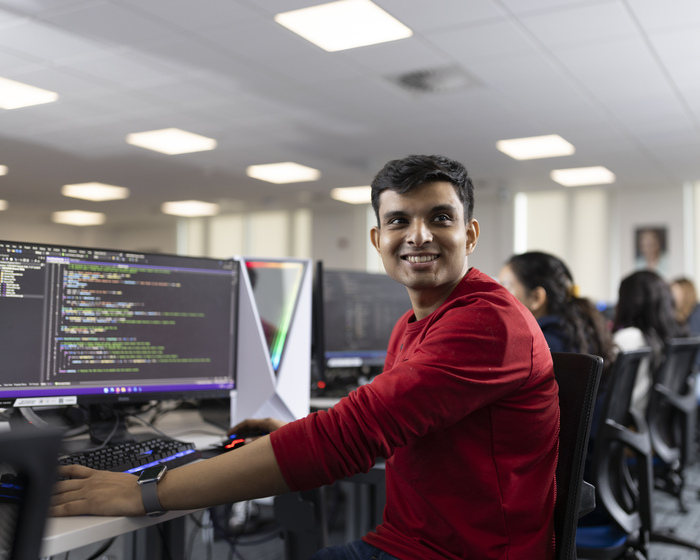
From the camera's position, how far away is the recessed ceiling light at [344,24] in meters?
3.36

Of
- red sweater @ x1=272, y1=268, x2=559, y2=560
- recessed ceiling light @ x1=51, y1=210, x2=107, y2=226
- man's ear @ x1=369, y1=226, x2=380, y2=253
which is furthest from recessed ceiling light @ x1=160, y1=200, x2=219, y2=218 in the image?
red sweater @ x1=272, y1=268, x2=559, y2=560

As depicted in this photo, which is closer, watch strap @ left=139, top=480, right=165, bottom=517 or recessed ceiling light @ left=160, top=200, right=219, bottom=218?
watch strap @ left=139, top=480, right=165, bottom=517

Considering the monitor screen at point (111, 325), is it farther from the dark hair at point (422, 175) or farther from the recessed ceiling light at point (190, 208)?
the recessed ceiling light at point (190, 208)

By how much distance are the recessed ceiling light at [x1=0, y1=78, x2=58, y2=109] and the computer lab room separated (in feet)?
0.07

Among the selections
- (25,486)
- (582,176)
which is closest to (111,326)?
(25,486)

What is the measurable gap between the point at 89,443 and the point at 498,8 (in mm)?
2816

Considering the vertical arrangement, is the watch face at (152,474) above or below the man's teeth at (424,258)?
below

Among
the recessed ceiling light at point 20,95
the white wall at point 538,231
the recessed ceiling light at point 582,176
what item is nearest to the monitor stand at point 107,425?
the recessed ceiling light at point 20,95

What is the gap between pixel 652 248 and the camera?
7.67m

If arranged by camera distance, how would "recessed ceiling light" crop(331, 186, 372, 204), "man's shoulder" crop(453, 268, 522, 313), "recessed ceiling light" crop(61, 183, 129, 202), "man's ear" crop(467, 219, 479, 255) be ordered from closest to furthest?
"man's shoulder" crop(453, 268, 522, 313) < "man's ear" crop(467, 219, 479, 255) < "recessed ceiling light" crop(331, 186, 372, 204) < "recessed ceiling light" crop(61, 183, 129, 202)

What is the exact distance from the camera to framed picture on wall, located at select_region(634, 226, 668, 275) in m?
7.60

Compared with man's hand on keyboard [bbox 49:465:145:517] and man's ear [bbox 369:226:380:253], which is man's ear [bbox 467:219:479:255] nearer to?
man's ear [bbox 369:226:380:253]

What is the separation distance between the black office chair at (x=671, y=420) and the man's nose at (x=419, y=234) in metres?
1.90

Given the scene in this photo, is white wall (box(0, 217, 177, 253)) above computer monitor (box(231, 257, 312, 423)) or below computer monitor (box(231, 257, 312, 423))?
above
